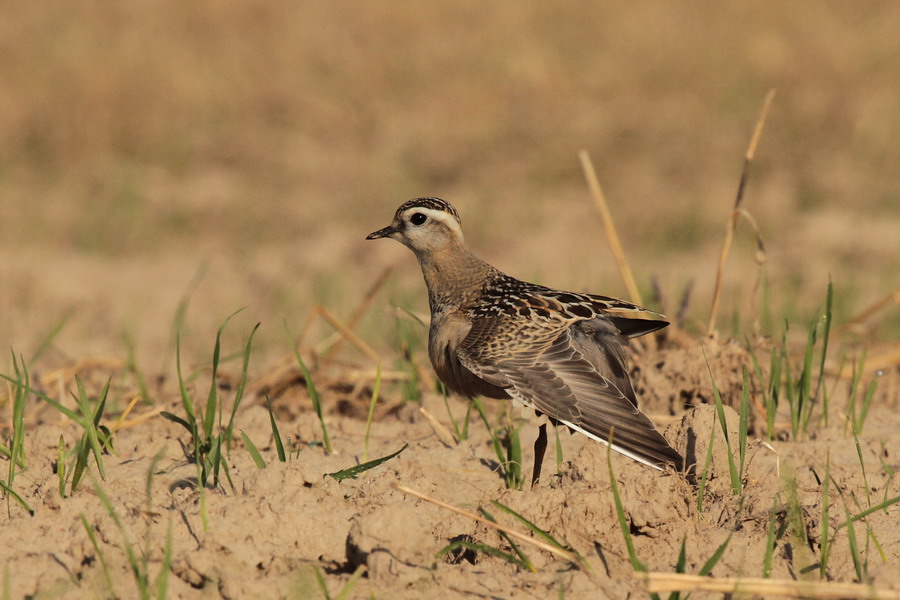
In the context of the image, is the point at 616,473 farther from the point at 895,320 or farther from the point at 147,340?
the point at 147,340

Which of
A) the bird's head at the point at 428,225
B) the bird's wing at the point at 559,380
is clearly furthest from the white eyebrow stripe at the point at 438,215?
the bird's wing at the point at 559,380

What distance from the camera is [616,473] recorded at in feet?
14.8

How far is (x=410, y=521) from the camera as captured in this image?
153 inches

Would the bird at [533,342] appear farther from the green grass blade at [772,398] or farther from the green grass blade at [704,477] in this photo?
the green grass blade at [772,398]

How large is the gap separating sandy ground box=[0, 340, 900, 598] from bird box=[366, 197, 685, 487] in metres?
0.17

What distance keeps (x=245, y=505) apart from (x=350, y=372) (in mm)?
2513

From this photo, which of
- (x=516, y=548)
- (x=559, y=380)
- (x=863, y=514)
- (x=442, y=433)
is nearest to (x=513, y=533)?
(x=516, y=548)

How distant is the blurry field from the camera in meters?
4.43

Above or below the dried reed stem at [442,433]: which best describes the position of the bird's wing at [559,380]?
above

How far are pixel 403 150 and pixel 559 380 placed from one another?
872cm

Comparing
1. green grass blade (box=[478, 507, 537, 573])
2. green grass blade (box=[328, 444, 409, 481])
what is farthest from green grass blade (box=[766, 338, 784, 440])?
green grass blade (box=[328, 444, 409, 481])

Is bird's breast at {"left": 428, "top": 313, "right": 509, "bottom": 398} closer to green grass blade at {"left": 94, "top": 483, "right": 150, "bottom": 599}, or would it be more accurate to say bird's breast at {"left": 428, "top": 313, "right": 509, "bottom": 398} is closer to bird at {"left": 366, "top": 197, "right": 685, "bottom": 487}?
bird at {"left": 366, "top": 197, "right": 685, "bottom": 487}

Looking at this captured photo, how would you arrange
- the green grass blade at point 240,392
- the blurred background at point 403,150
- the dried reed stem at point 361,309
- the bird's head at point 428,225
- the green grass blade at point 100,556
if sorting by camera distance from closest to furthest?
the green grass blade at point 100,556
the green grass blade at point 240,392
the bird's head at point 428,225
the dried reed stem at point 361,309
the blurred background at point 403,150

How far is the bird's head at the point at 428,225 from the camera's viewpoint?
19.3 feet
